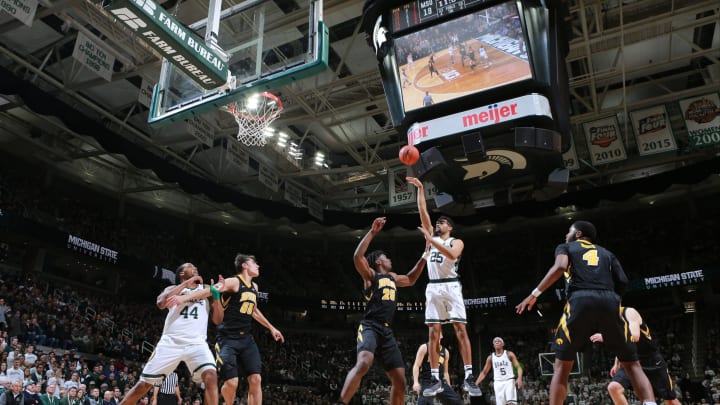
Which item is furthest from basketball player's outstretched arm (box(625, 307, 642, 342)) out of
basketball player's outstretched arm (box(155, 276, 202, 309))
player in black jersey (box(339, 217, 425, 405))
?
basketball player's outstretched arm (box(155, 276, 202, 309))

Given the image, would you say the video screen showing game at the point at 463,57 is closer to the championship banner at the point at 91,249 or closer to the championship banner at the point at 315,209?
the championship banner at the point at 315,209

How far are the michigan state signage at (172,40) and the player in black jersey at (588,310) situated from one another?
18.7ft

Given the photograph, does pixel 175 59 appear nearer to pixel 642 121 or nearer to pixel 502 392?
pixel 502 392

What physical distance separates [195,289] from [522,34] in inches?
253

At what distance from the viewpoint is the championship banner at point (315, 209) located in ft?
83.3

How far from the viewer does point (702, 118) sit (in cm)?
1730

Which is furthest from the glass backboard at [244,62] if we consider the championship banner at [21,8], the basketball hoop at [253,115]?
the championship banner at [21,8]

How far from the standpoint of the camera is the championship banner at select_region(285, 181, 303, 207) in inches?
945

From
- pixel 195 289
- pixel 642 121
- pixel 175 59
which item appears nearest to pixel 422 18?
pixel 175 59

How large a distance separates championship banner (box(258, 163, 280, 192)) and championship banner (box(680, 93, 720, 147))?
48.6 feet

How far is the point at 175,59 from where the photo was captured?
320 inches

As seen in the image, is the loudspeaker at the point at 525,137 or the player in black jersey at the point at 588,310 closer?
the player in black jersey at the point at 588,310

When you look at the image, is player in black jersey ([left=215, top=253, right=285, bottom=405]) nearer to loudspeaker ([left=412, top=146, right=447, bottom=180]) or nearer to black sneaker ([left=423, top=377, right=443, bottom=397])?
black sneaker ([left=423, top=377, right=443, bottom=397])

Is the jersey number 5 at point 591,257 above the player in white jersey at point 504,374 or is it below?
above
